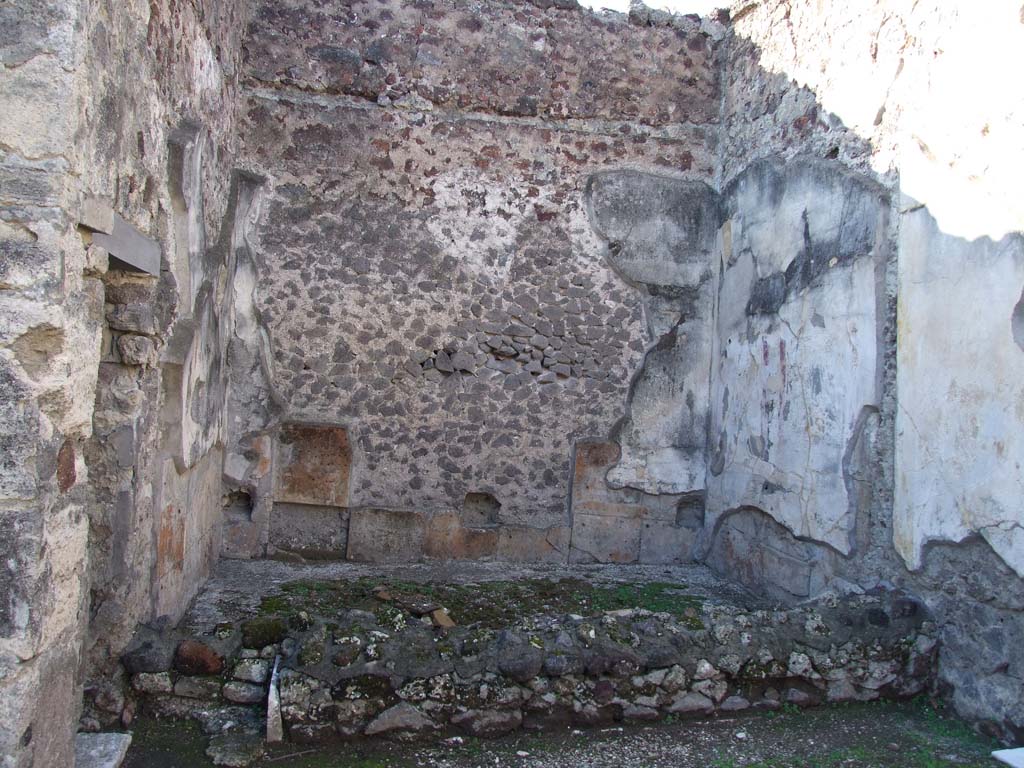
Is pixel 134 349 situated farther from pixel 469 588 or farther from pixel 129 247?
pixel 469 588

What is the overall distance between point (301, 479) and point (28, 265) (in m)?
3.48

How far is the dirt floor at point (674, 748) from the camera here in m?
2.79

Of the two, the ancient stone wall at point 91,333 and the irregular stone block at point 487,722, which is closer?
the ancient stone wall at point 91,333

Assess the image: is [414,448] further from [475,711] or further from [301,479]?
[475,711]

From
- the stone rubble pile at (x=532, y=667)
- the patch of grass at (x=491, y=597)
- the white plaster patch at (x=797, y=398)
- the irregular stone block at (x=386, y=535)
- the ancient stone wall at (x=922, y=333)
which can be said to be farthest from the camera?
the irregular stone block at (x=386, y=535)

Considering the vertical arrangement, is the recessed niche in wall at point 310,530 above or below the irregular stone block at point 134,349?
below

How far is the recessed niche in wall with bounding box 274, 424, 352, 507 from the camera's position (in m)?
5.31

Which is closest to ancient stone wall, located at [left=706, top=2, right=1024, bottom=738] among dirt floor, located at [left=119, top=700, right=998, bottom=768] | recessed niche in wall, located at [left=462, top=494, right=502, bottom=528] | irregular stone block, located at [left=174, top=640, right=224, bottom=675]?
dirt floor, located at [left=119, top=700, right=998, bottom=768]

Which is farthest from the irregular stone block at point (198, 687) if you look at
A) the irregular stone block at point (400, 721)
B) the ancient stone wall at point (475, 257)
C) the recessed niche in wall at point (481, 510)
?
the recessed niche in wall at point (481, 510)

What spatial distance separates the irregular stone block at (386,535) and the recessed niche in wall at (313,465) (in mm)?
190

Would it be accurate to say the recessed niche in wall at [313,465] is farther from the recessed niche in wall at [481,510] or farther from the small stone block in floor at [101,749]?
the small stone block in floor at [101,749]

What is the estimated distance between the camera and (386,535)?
212 inches

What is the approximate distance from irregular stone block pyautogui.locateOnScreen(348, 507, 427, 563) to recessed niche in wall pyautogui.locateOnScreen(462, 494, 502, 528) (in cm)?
32

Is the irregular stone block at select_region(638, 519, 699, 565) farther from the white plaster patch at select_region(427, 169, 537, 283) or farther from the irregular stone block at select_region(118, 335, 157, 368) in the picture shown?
the irregular stone block at select_region(118, 335, 157, 368)
